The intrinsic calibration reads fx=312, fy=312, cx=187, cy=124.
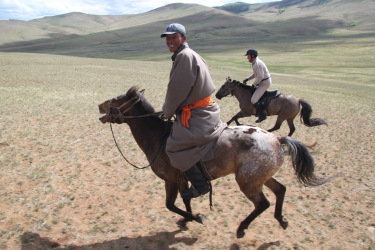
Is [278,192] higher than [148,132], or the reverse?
[148,132]

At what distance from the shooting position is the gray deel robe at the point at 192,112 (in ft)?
15.4

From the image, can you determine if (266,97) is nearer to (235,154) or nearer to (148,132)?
(235,154)

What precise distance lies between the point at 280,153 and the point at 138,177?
13.4ft

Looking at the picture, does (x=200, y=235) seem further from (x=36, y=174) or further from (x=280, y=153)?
(x=36, y=174)

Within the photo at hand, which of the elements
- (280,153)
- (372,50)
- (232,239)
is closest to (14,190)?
(232,239)

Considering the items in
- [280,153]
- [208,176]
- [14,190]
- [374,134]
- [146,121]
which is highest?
[146,121]

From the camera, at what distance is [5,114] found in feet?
43.1

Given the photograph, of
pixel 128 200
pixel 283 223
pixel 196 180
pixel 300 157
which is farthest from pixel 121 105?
pixel 283 223

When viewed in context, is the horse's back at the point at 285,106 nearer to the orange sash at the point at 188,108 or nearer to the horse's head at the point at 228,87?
the horse's head at the point at 228,87

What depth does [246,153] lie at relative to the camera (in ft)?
16.7

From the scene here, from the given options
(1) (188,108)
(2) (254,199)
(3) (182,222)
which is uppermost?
(1) (188,108)

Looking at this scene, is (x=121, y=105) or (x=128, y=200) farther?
(x=128, y=200)

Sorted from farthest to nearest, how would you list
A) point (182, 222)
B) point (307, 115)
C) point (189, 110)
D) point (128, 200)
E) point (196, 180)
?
point (307, 115)
point (128, 200)
point (182, 222)
point (196, 180)
point (189, 110)

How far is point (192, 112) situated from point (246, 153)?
3.65 ft
